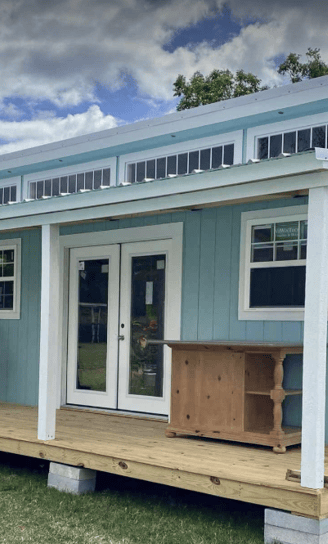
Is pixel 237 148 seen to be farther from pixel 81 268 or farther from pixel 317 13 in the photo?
pixel 317 13

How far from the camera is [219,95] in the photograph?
22297 mm

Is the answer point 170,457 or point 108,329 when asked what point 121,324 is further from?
point 170,457

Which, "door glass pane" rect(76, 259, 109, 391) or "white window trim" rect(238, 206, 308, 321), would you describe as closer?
"white window trim" rect(238, 206, 308, 321)

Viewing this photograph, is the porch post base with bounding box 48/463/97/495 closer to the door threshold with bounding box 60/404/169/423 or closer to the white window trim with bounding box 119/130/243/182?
the door threshold with bounding box 60/404/169/423

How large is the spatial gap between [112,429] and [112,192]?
2.24 metres

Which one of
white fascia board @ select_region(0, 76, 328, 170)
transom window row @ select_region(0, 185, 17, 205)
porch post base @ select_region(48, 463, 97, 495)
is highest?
white fascia board @ select_region(0, 76, 328, 170)

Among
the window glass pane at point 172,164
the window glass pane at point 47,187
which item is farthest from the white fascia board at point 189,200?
the window glass pane at point 47,187

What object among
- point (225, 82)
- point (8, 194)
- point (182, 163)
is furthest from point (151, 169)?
point (225, 82)

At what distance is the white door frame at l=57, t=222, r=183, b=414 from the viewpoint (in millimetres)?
6742

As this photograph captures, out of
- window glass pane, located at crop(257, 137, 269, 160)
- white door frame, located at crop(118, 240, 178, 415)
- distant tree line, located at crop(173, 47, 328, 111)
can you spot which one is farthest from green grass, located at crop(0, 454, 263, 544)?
distant tree line, located at crop(173, 47, 328, 111)

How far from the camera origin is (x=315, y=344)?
4156mm

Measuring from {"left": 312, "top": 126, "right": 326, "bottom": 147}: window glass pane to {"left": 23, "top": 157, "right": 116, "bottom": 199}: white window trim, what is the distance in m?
2.33

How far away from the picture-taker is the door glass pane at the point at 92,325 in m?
7.50

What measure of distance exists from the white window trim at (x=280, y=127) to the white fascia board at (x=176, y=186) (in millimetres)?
1828
